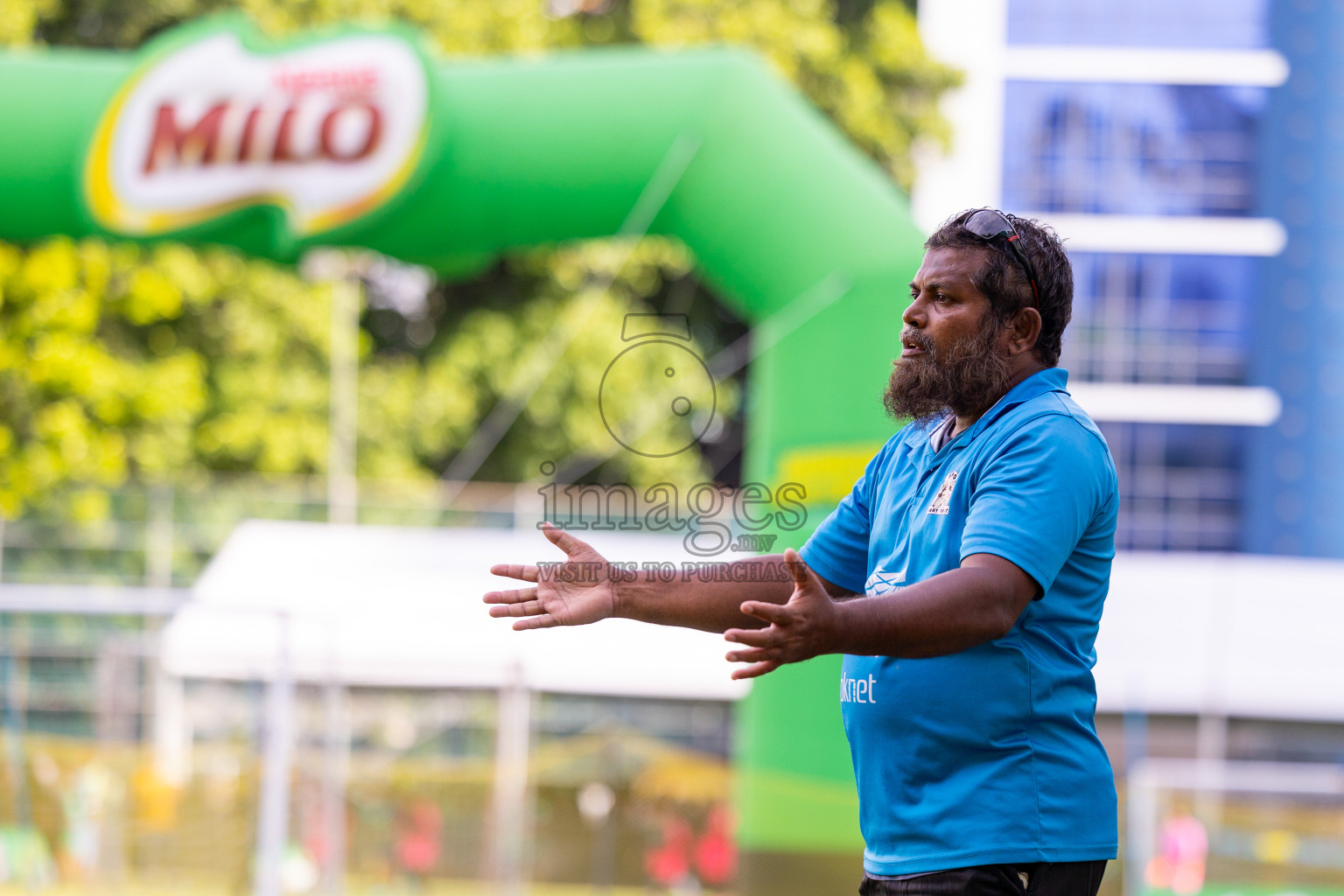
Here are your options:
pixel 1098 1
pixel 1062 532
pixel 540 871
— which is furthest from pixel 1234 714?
pixel 1098 1

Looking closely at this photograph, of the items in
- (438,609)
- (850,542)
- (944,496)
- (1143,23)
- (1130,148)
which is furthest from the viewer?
(1143,23)

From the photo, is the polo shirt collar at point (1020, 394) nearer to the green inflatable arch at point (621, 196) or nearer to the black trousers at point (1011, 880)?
the black trousers at point (1011, 880)

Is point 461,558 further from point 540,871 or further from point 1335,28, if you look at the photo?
point 1335,28

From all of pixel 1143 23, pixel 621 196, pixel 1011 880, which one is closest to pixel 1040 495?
pixel 1011 880

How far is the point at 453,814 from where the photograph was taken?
610cm

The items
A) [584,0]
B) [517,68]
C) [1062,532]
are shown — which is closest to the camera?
[1062,532]

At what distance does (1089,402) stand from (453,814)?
63.5 feet

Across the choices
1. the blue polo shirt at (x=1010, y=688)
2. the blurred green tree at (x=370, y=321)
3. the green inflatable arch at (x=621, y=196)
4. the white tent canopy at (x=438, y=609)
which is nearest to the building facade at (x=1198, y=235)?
the blurred green tree at (x=370, y=321)

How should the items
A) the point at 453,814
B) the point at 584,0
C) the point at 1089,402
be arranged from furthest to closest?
the point at 1089,402, the point at 584,0, the point at 453,814

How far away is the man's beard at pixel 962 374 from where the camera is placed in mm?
1777

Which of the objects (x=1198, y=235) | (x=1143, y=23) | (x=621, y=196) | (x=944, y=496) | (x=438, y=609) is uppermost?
(x=1143, y=23)

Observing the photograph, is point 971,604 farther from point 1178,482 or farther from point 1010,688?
point 1178,482

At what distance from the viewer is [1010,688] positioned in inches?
65.0

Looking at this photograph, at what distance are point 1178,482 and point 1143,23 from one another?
7.76 meters
